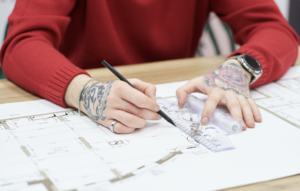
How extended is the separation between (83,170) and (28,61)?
52 centimetres

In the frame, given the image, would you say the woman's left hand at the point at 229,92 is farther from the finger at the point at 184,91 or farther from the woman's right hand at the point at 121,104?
the woman's right hand at the point at 121,104

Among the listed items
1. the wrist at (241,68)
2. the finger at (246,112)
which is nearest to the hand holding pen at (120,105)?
the finger at (246,112)

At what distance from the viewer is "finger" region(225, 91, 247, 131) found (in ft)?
2.31

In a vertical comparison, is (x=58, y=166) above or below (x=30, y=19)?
below

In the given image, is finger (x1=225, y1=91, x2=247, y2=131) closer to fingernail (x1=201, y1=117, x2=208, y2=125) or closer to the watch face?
fingernail (x1=201, y1=117, x2=208, y2=125)

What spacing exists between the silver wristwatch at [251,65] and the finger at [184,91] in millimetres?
202

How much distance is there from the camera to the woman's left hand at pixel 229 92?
71cm

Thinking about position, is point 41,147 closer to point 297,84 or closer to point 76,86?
point 76,86

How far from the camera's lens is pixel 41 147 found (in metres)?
0.58

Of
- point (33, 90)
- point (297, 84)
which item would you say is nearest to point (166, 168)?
point (33, 90)

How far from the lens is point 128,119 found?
64 cm

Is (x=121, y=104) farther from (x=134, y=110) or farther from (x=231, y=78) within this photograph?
(x=231, y=78)

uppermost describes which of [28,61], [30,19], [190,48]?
[30,19]

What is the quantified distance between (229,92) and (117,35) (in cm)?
62
